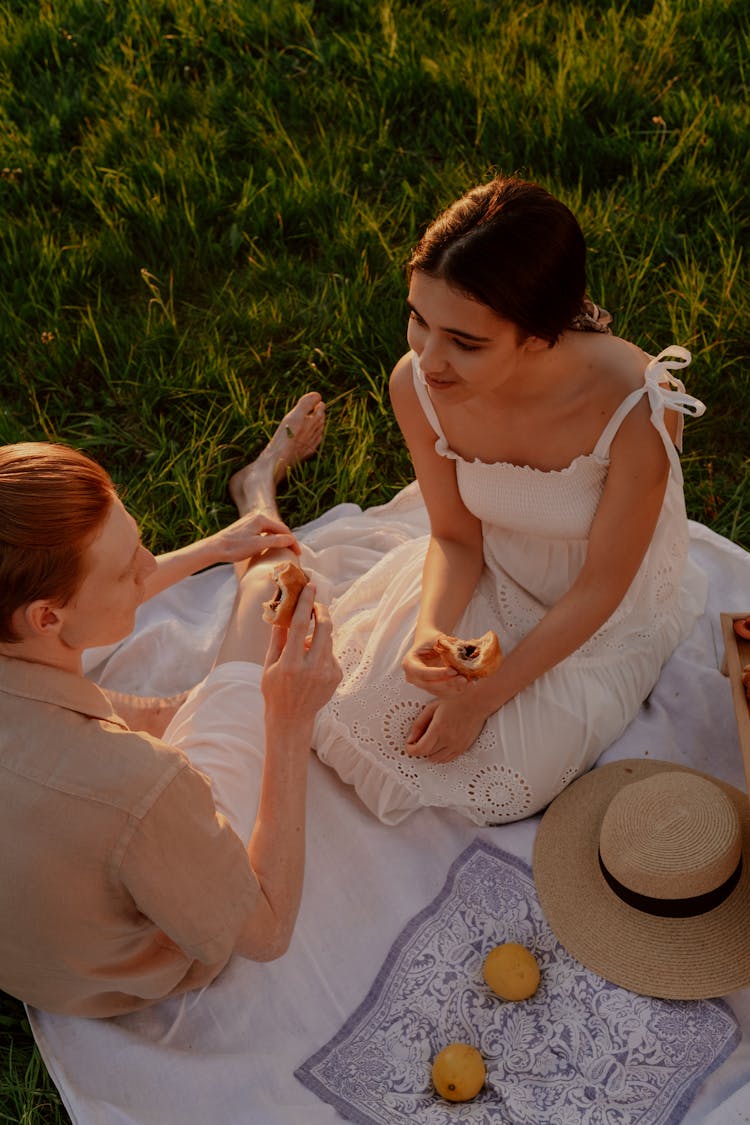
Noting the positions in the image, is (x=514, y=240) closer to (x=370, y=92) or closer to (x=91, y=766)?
(x=91, y=766)

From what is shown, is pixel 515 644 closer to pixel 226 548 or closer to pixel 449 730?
pixel 449 730

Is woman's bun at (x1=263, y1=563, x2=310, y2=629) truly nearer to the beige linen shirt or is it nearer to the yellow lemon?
the beige linen shirt

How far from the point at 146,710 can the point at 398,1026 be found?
115cm

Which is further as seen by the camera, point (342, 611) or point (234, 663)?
point (342, 611)

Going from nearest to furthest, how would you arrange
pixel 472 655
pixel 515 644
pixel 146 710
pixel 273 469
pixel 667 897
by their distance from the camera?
pixel 667 897, pixel 472 655, pixel 515 644, pixel 146 710, pixel 273 469

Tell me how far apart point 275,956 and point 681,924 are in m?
0.94

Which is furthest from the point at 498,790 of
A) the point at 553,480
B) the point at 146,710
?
the point at 146,710

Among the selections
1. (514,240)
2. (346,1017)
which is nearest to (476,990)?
(346,1017)

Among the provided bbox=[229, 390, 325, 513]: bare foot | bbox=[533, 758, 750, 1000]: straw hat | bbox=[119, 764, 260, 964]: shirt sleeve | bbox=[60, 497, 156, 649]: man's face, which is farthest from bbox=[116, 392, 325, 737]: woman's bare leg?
bbox=[533, 758, 750, 1000]: straw hat

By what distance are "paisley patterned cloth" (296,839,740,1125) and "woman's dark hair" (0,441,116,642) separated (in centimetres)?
130

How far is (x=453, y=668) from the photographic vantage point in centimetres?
281

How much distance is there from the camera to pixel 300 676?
8.05 ft

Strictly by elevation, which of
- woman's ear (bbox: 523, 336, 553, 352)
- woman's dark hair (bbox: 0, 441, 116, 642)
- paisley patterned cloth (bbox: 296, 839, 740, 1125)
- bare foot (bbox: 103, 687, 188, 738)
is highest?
woman's dark hair (bbox: 0, 441, 116, 642)

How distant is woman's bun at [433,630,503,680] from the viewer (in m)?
2.76
